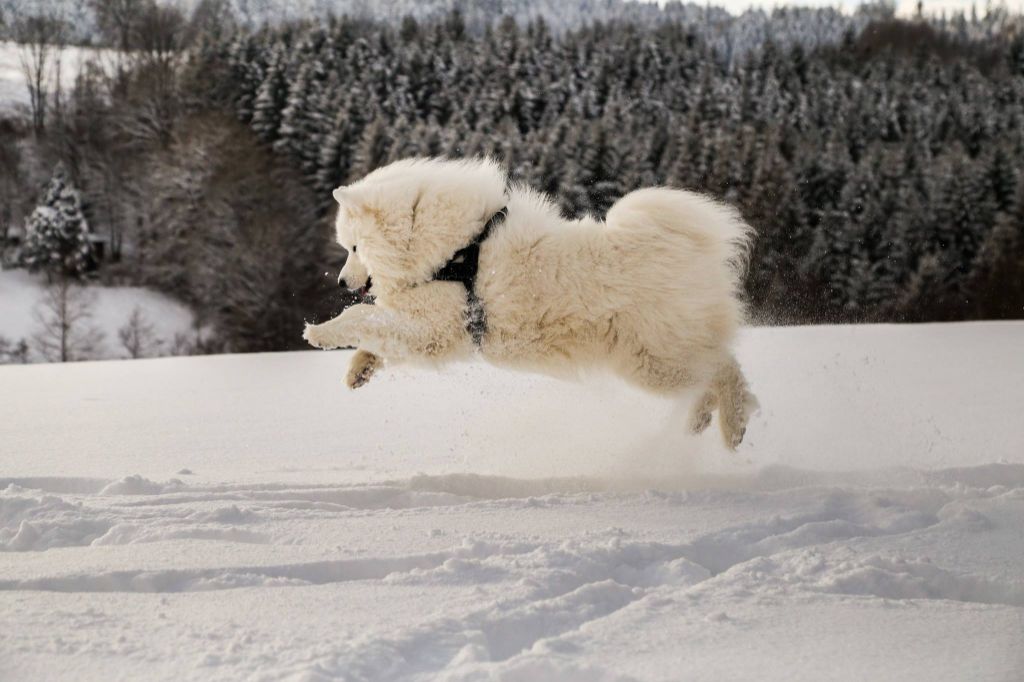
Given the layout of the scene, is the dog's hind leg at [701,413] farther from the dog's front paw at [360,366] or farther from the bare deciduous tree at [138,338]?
the bare deciduous tree at [138,338]

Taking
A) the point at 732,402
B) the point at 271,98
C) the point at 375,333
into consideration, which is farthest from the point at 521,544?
the point at 271,98

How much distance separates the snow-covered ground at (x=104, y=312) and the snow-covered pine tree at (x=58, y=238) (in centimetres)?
77

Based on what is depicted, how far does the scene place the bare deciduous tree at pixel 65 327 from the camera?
32.9m

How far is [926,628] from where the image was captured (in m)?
2.37

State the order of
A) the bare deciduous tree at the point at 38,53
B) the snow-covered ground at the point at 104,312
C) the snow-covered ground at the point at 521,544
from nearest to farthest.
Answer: the snow-covered ground at the point at 521,544, the snow-covered ground at the point at 104,312, the bare deciduous tree at the point at 38,53

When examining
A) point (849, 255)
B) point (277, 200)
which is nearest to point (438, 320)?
point (849, 255)

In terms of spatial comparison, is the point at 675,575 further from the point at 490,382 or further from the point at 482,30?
the point at 482,30

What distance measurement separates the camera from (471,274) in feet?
14.7

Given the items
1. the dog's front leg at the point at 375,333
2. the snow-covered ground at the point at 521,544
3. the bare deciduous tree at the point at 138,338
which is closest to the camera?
the snow-covered ground at the point at 521,544

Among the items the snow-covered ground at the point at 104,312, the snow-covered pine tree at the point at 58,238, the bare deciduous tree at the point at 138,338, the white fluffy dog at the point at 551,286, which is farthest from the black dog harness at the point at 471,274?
the snow-covered pine tree at the point at 58,238

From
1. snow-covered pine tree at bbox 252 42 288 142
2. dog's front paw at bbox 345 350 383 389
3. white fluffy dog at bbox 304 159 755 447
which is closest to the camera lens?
white fluffy dog at bbox 304 159 755 447

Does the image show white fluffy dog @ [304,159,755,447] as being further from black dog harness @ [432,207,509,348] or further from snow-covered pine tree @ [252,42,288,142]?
snow-covered pine tree @ [252,42,288,142]

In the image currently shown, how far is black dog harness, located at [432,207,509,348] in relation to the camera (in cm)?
444

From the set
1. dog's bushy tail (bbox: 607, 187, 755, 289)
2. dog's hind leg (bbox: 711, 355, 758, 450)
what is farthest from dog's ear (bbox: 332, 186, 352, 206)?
dog's hind leg (bbox: 711, 355, 758, 450)
